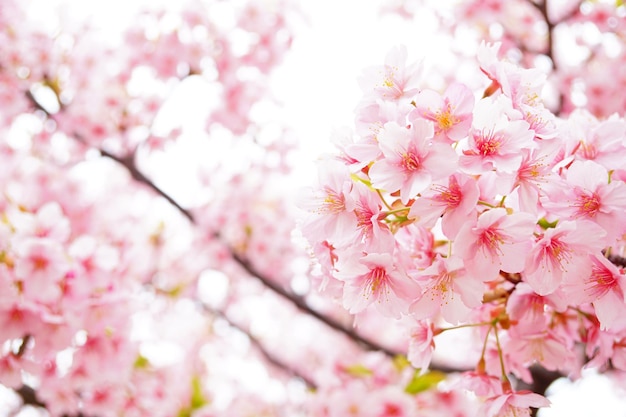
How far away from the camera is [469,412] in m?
2.79

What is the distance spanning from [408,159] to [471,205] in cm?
14

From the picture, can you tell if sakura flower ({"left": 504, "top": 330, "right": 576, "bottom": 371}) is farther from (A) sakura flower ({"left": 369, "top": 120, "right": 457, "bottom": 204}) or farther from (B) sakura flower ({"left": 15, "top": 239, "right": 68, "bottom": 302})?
(B) sakura flower ({"left": 15, "top": 239, "right": 68, "bottom": 302})

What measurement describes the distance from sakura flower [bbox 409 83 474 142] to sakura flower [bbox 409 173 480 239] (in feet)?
0.30

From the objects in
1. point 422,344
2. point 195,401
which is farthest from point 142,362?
point 422,344

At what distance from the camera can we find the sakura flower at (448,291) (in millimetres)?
1123

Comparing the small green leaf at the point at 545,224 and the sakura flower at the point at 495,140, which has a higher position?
the sakura flower at the point at 495,140

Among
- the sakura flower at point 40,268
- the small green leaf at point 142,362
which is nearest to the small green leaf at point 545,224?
the sakura flower at point 40,268

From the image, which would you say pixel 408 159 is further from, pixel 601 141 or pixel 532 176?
pixel 601 141

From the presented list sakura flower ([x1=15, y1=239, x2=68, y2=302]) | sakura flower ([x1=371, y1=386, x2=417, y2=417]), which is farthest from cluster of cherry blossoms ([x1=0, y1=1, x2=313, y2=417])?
sakura flower ([x1=371, y1=386, x2=417, y2=417])

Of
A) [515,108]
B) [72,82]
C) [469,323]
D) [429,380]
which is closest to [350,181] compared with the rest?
[515,108]

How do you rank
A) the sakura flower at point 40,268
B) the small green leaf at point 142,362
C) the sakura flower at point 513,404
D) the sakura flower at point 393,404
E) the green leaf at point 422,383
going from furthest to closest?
the small green leaf at point 142,362 → the green leaf at point 422,383 → the sakura flower at point 393,404 → the sakura flower at point 40,268 → the sakura flower at point 513,404

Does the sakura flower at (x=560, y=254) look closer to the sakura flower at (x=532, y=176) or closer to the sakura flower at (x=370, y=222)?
the sakura flower at (x=532, y=176)

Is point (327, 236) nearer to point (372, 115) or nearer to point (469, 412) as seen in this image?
point (372, 115)

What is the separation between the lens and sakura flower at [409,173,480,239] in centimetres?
108
